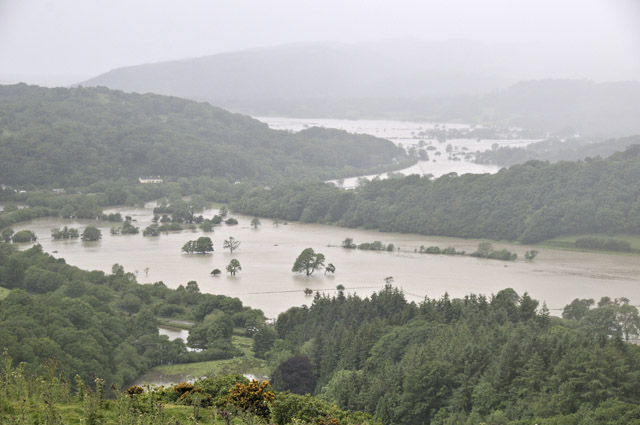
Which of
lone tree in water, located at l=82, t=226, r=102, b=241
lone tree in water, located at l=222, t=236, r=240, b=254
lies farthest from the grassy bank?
lone tree in water, located at l=82, t=226, r=102, b=241

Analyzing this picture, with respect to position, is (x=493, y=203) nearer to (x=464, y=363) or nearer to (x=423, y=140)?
(x=464, y=363)

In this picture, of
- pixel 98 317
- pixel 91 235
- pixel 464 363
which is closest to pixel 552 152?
pixel 91 235

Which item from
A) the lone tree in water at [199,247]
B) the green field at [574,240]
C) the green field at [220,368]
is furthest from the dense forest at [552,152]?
the green field at [220,368]

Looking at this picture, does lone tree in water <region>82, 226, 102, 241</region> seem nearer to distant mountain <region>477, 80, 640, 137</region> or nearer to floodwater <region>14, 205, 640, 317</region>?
floodwater <region>14, 205, 640, 317</region>

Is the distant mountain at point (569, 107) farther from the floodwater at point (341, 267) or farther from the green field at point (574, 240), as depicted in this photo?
the floodwater at point (341, 267)

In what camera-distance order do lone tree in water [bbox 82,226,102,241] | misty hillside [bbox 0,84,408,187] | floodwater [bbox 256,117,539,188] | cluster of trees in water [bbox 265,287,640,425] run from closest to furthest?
cluster of trees in water [bbox 265,287,640,425] → lone tree in water [bbox 82,226,102,241] → misty hillside [bbox 0,84,408,187] → floodwater [bbox 256,117,539,188]

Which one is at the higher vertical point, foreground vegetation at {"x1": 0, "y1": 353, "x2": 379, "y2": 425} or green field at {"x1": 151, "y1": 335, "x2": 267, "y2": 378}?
foreground vegetation at {"x1": 0, "y1": 353, "x2": 379, "y2": 425}
